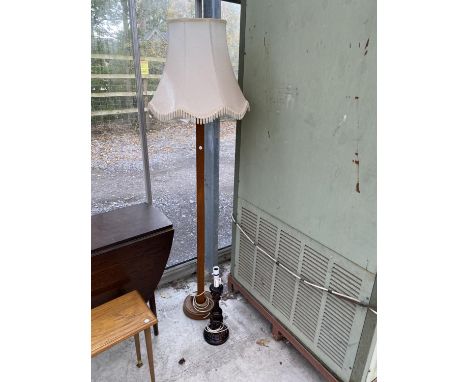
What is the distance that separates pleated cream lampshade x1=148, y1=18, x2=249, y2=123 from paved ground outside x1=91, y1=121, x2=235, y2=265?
563mm

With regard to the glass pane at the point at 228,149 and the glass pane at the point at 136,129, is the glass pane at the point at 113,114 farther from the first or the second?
the glass pane at the point at 228,149

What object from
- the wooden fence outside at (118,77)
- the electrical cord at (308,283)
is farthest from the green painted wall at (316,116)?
the wooden fence outside at (118,77)

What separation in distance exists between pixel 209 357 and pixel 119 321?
0.69 meters

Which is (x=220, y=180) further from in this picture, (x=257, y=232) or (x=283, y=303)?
(x=283, y=303)

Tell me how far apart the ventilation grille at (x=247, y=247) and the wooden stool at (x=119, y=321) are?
2.54ft

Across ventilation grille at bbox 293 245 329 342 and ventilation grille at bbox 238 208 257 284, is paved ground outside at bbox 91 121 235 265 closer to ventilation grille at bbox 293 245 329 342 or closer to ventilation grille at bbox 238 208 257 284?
ventilation grille at bbox 238 208 257 284

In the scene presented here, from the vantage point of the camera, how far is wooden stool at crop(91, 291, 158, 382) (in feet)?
4.53

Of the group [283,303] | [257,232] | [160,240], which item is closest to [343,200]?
[257,232]

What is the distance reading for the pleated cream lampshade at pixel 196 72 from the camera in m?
1.42

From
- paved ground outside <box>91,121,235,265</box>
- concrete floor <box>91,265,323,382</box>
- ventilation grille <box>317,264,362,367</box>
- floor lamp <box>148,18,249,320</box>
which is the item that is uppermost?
floor lamp <box>148,18,249,320</box>

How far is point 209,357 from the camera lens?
188 cm

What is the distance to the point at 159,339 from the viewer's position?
199 centimetres

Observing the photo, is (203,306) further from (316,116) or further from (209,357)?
(316,116)

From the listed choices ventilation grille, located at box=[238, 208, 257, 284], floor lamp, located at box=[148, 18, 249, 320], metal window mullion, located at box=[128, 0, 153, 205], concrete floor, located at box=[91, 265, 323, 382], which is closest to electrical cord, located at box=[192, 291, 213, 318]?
concrete floor, located at box=[91, 265, 323, 382]
